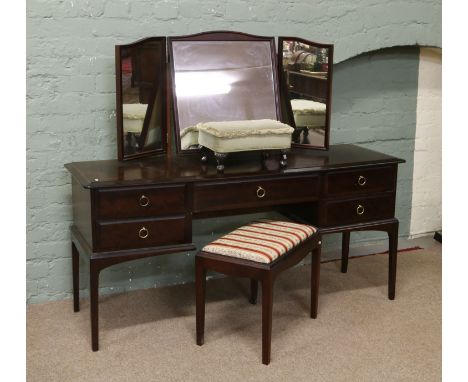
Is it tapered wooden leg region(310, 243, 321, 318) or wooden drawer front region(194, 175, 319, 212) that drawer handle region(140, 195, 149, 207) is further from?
tapered wooden leg region(310, 243, 321, 318)

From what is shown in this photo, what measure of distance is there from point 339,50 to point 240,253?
55.0 inches

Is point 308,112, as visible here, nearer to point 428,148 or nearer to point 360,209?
point 360,209

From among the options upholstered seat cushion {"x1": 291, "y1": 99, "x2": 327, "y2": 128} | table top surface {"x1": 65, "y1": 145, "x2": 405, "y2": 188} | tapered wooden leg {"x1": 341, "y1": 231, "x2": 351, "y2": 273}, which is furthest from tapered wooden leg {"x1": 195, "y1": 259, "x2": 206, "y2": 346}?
tapered wooden leg {"x1": 341, "y1": 231, "x2": 351, "y2": 273}

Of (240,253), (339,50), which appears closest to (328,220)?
(240,253)

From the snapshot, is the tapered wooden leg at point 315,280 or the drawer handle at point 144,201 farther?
the tapered wooden leg at point 315,280

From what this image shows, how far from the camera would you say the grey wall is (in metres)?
2.94

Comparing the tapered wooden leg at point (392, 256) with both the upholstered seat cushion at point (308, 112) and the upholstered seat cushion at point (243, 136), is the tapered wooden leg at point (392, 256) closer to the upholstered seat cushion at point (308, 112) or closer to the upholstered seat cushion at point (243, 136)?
the upholstered seat cushion at point (308, 112)

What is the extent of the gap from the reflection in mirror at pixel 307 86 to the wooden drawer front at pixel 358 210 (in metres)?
0.35

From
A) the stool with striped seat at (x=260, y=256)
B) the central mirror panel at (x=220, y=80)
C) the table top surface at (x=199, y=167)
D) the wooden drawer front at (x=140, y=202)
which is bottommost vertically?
the stool with striped seat at (x=260, y=256)

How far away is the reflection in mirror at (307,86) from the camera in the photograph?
3.12 meters

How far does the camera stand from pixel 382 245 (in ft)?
13.1

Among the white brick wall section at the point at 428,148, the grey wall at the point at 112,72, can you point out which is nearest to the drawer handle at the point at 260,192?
the grey wall at the point at 112,72

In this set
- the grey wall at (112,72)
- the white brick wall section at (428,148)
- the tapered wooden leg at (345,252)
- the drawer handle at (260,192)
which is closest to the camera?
the drawer handle at (260,192)

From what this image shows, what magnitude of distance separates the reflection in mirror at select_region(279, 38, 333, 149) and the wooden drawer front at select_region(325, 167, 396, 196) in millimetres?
274
